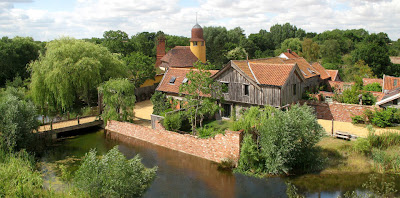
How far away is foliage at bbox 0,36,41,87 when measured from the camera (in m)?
42.7

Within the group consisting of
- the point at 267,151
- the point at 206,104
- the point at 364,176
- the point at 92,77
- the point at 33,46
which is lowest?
the point at 364,176

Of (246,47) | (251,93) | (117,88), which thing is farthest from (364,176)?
(246,47)

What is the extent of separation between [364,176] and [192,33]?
115 ft

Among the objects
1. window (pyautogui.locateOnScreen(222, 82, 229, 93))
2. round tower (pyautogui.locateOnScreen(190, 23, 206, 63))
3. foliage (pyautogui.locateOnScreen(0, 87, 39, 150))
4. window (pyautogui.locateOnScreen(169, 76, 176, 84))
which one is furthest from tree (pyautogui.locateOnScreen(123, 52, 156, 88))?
foliage (pyautogui.locateOnScreen(0, 87, 39, 150))

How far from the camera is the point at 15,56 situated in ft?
143

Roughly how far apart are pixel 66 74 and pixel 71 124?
4461 millimetres

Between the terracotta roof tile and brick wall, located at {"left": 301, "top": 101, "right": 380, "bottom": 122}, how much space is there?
4323 millimetres

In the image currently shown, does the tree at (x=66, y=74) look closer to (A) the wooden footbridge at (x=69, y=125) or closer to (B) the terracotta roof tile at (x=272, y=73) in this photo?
(A) the wooden footbridge at (x=69, y=125)

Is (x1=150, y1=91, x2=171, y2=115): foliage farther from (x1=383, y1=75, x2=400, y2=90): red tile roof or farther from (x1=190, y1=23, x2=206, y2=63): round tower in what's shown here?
(x1=383, y1=75, x2=400, y2=90): red tile roof

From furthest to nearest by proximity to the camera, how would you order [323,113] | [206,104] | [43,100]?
[43,100]
[323,113]
[206,104]

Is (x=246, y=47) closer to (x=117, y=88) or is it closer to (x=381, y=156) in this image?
(x=117, y=88)

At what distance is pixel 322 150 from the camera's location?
2006 centimetres

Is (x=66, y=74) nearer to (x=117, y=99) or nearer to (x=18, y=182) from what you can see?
(x=117, y=99)

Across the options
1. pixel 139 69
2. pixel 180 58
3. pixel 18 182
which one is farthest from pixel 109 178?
pixel 180 58
